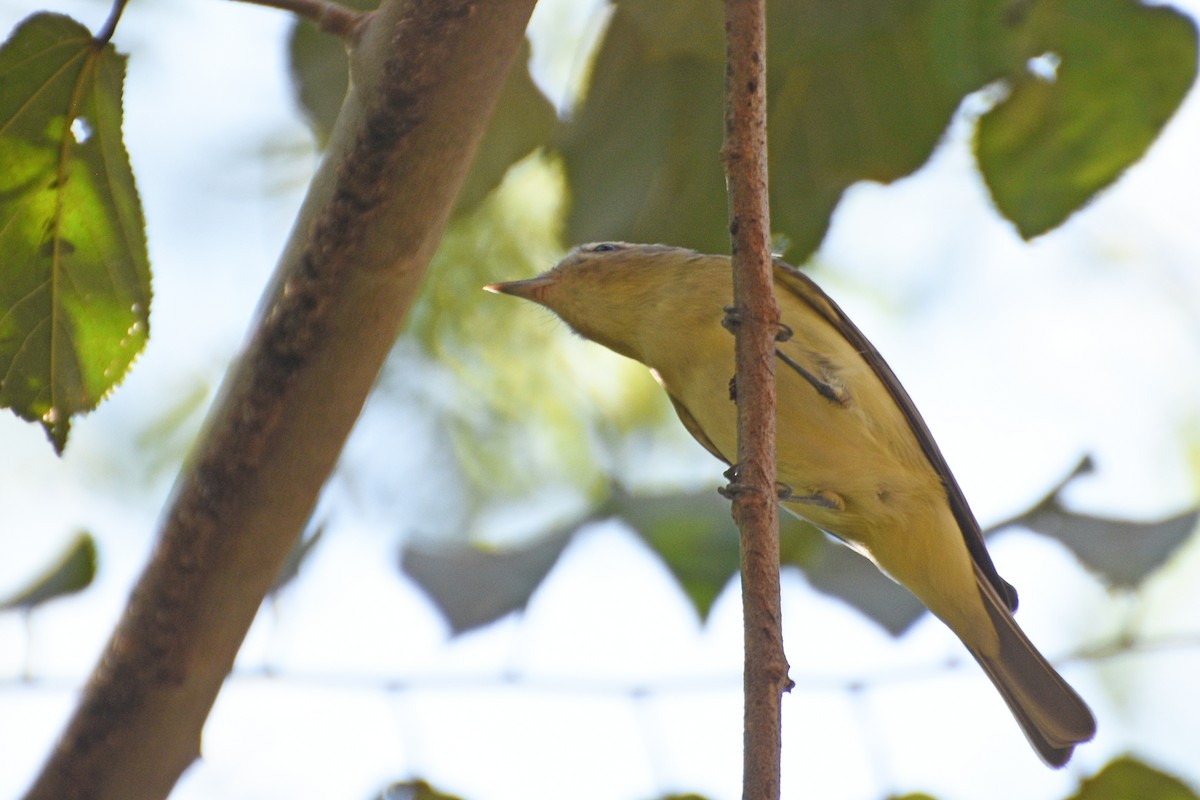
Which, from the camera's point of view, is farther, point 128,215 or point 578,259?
point 578,259

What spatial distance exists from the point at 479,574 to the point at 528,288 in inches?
33.1

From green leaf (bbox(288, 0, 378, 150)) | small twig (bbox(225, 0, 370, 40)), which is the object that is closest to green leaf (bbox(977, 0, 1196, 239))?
small twig (bbox(225, 0, 370, 40))

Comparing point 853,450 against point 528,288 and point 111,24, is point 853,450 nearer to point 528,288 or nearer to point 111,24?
point 528,288

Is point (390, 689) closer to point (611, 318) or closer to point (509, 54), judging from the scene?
point (611, 318)

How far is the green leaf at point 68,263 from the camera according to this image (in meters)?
2.08

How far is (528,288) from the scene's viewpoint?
3330 mm

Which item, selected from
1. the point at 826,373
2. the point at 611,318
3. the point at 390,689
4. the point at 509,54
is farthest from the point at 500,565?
the point at 509,54

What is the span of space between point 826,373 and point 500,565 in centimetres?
Answer: 99

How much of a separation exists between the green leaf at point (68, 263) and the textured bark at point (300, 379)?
513mm

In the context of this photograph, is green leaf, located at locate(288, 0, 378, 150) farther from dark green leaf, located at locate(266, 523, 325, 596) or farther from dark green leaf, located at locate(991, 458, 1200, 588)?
dark green leaf, located at locate(991, 458, 1200, 588)

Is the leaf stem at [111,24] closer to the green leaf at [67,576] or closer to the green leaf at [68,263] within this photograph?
the green leaf at [68,263]

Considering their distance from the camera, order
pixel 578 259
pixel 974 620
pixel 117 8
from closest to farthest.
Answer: pixel 117 8 < pixel 974 620 < pixel 578 259

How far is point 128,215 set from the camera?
6.83 feet

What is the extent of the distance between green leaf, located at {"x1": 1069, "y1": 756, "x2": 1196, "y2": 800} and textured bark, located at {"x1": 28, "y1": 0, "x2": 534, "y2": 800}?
4.42ft
